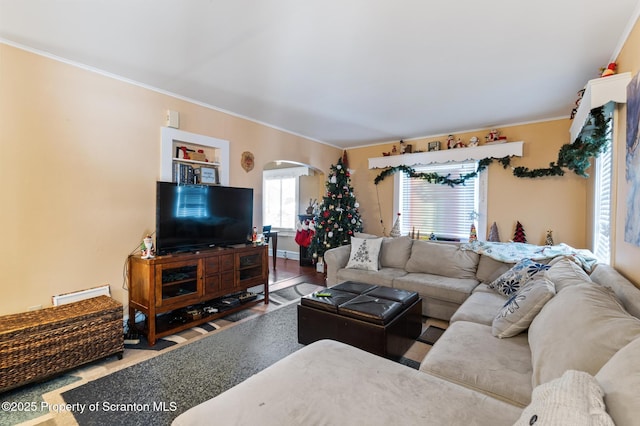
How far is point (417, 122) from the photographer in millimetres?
4234

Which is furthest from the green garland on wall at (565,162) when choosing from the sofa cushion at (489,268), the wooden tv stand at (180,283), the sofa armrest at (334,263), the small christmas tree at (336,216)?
the wooden tv stand at (180,283)

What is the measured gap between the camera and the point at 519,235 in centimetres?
411

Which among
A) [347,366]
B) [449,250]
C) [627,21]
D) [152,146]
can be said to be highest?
[627,21]

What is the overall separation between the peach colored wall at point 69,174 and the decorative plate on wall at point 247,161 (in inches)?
34.9

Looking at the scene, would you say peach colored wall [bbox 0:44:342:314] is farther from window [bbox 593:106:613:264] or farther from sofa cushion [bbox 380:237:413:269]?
window [bbox 593:106:613:264]

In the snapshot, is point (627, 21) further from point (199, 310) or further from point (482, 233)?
point (199, 310)

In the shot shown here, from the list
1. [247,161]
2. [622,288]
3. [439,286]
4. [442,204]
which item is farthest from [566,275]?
[247,161]

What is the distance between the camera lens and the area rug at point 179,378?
181cm

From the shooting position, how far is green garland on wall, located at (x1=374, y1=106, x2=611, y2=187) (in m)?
2.31

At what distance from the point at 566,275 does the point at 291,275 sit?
403 cm

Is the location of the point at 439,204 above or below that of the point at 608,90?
below

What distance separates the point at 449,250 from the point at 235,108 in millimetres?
3326

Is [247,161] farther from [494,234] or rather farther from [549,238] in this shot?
[549,238]

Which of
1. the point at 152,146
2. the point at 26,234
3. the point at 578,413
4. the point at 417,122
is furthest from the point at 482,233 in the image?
the point at 26,234
